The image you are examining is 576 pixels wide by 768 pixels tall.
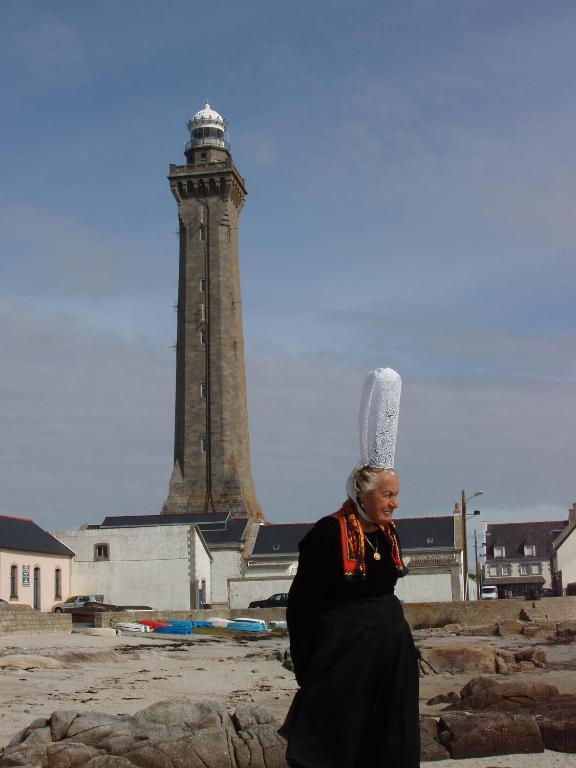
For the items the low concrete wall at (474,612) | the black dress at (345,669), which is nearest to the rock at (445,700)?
the black dress at (345,669)

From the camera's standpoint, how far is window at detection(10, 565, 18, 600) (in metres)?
46.4

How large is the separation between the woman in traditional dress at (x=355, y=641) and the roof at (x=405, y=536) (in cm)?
5298

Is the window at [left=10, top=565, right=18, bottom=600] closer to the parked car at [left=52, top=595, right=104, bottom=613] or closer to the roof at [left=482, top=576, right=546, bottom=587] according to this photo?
the parked car at [left=52, top=595, right=104, bottom=613]

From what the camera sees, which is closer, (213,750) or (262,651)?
(213,750)

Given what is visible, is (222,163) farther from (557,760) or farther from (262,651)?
(557,760)

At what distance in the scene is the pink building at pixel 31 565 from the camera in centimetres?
4628

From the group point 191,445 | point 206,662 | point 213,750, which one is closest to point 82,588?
point 191,445

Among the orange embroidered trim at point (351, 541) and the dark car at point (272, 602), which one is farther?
the dark car at point (272, 602)

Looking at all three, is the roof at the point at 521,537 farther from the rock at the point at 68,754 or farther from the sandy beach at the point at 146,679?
the rock at the point at 68,754

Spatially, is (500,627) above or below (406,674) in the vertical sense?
below

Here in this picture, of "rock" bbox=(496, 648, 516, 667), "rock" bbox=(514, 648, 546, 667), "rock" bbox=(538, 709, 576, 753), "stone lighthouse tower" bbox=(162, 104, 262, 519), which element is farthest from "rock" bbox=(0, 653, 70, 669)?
"stone lighthouse tower" bbox=(162, 104, 262, 519)

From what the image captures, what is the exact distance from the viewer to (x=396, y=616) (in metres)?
5.01

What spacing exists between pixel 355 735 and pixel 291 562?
52.8m

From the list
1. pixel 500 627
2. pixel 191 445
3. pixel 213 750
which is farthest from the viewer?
pixel 191 445
